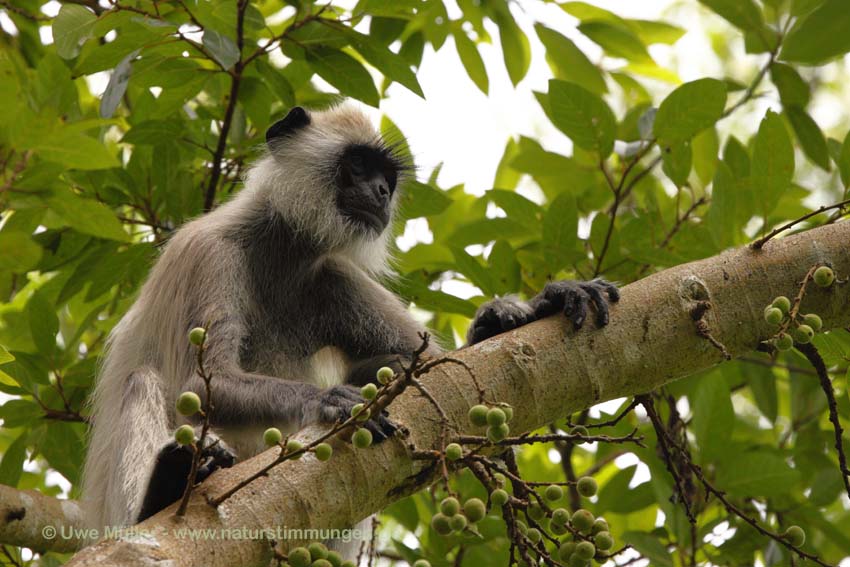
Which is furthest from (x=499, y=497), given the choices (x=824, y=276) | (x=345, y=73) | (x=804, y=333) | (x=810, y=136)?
(x=810, y=136)

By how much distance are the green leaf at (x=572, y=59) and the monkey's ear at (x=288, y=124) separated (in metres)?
1.55

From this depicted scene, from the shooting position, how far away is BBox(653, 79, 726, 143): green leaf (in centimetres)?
486

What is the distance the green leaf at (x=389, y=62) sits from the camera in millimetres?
4898

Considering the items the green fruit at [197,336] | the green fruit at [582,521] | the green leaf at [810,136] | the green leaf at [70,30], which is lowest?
the green fruit at [582,521]

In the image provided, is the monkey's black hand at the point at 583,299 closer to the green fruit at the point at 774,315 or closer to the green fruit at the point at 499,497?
the green fruit at the point at 774,315

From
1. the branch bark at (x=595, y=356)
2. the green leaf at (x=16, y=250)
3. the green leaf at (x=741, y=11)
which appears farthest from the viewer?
the green leaf at (x=741, y=11)

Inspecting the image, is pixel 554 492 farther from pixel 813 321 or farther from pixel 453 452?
pixel 813 321

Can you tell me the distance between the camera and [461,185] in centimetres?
711

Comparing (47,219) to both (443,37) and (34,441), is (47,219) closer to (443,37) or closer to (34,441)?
(34,441)

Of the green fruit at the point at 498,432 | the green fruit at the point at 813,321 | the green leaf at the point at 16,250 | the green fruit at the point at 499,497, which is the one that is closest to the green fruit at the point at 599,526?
the green fruit at the point at 499,497

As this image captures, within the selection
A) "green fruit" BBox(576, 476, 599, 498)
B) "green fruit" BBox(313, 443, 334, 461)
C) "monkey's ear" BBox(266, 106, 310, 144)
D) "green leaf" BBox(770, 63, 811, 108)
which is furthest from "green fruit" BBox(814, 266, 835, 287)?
"monkey's ear" BBox(266, 106, 310, 144)

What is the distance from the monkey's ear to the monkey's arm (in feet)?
6.96

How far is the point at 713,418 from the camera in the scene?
5.09 m

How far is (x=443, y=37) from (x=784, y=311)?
3.01 m
